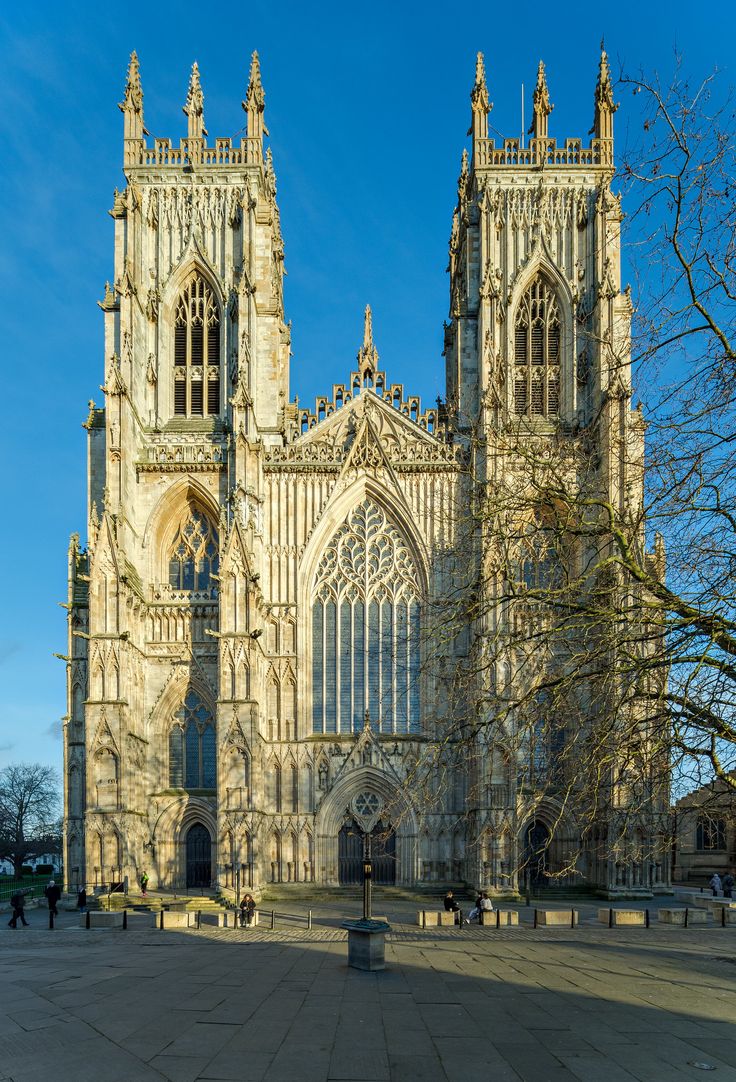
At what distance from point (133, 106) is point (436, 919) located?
31.8 m

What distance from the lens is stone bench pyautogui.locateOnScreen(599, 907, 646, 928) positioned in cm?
2498

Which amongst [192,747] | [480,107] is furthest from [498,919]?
[480,107]

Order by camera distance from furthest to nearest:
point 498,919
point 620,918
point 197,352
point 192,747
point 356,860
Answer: point 197,352
point 192,747
point 356,860
point 620,918
point 498,919

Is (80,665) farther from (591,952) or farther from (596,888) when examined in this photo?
(591,952)

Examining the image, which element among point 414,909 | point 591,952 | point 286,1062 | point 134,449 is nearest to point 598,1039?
point 286,1062

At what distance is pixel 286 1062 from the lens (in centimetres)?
1123

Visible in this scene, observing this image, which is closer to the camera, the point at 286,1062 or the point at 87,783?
the point at 286,1062

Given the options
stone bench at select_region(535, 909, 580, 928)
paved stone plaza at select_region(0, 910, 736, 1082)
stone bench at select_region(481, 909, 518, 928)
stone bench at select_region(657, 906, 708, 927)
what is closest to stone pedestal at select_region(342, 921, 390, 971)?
paved stone plaza at select_region(0, 910, 736, 1082)

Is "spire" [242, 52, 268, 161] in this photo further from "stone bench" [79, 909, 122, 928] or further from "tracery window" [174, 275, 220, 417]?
"stone bench" [79, 909, 122, 928]

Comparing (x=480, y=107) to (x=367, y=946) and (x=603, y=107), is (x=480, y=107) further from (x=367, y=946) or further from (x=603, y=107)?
(x=367, y=946)

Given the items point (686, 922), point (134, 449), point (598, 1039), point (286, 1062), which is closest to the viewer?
point (286, 1062)

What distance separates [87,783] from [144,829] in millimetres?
2904

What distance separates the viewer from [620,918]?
25219mm

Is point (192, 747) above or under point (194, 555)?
under
